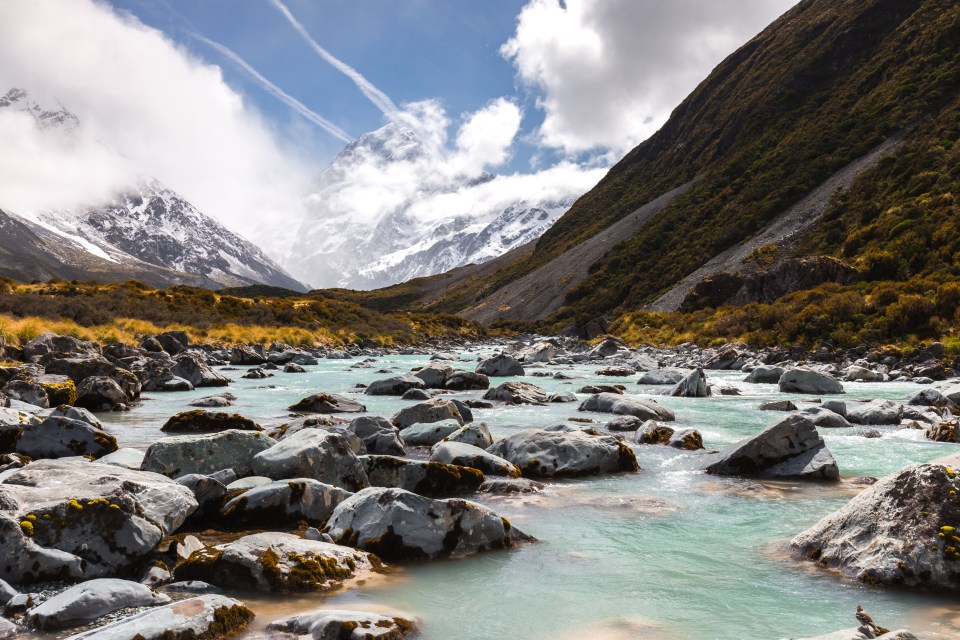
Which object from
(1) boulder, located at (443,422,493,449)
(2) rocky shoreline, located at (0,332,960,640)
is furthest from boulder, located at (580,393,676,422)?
(1) boulder, located at (443,422,493,449)

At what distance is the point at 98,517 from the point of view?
21.9ft

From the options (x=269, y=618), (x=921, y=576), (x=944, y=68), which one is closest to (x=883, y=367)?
(x=921, y=576)

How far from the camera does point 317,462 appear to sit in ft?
32.6

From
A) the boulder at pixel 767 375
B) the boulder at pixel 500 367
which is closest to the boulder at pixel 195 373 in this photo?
the boulder at pixel 500 367

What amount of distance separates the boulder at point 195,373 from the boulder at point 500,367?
43.9 feet

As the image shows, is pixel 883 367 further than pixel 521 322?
No

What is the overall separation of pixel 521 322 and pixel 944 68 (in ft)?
239

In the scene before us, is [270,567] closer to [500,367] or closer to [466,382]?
[466,382]

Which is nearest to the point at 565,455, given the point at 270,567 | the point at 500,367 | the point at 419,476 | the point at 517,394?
the point at 419,476

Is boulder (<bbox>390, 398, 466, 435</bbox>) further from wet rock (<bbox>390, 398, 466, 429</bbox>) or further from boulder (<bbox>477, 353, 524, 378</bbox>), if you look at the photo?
boulder (<bbox>477, 353, 524, 378</bbox>)

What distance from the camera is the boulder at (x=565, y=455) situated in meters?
11.8

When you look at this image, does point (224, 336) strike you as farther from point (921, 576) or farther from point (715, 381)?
point (921, 576)

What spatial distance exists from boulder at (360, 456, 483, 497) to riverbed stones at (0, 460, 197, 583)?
10.8 ft

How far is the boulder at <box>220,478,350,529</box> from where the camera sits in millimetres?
8344
